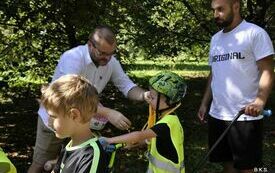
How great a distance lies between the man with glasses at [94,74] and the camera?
11.3ft

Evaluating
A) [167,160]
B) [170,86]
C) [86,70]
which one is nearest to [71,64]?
[86,70]

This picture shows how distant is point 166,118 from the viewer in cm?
329

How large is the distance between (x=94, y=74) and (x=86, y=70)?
0.09m

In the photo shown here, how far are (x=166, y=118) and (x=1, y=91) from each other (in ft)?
16.0

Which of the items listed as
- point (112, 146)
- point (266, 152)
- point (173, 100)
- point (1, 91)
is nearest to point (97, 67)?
point (173, 100)

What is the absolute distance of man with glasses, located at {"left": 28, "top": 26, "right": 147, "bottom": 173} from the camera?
11.3 feet

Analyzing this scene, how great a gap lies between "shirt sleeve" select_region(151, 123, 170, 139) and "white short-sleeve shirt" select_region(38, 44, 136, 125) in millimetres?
852

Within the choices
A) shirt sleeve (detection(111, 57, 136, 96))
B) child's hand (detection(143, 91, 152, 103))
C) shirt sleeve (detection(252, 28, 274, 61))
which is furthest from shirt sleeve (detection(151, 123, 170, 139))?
shirt sleeve (detection(252, 28, 274, 61))

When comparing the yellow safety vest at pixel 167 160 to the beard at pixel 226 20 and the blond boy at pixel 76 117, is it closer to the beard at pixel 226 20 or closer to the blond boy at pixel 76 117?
the blond boy at pixel 76 117

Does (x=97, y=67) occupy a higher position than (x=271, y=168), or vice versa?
(x=97, y=67)

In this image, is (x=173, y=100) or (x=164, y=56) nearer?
(x=173, y=100)

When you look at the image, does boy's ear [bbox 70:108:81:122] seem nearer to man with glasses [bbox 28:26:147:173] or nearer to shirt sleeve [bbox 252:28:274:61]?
man with glasses [bbox 28:26:147:173]

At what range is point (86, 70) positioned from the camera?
12.6 ft

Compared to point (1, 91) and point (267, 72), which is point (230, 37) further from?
point (1, 91)
